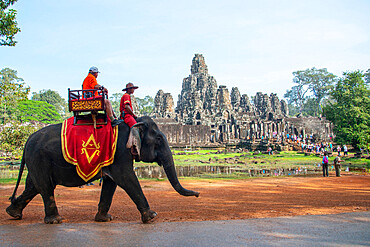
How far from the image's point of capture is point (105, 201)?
5.43 m

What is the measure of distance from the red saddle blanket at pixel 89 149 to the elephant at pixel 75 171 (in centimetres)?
11

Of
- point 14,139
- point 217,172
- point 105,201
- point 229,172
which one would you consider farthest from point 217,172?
point 105,201

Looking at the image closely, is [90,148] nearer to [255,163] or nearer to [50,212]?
[50,212]

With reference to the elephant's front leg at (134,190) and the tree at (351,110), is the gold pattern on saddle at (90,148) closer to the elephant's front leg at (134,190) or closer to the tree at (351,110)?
the elephant's front leg at (134,190)

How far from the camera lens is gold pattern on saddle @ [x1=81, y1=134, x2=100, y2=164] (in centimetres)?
518

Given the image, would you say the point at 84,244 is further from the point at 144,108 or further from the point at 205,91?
the point at 144,108

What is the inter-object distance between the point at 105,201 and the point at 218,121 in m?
52.4

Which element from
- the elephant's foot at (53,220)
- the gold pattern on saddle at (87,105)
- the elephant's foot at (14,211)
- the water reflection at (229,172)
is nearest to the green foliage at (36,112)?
the water reflection at (229,172)

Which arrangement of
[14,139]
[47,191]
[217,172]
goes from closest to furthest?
[47,191], [14,139], [217,172]

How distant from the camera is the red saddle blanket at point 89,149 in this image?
5.19 m

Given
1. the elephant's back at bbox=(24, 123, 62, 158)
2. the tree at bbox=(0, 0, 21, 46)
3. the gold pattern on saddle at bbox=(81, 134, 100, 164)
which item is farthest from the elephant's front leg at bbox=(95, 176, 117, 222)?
the tree at bbox=(0, 0, 21, 46)

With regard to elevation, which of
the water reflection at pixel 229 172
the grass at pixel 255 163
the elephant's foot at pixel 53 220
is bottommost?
the water reflection at pixel 229 172

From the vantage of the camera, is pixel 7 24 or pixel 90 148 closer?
pixel 90 148

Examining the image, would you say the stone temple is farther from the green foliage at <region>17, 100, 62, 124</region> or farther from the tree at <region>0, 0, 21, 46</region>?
the tree at <region>0, 0, 21, 46</region>
